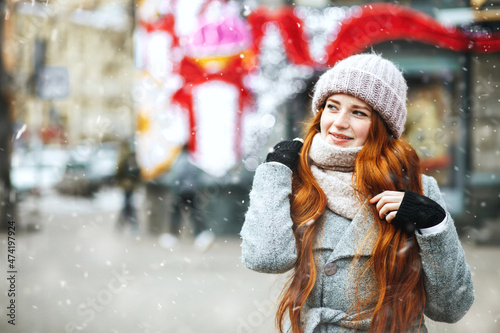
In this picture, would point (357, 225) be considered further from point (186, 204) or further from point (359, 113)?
point (186, 204)

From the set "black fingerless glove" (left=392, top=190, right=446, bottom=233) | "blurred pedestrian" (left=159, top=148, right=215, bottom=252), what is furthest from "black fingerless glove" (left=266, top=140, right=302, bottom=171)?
"blurred pedestrian" (left=159, top=148, right=215, bottom=252)

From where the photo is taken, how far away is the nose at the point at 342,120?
2041 mm

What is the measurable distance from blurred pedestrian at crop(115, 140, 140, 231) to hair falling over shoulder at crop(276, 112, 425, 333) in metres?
8.45

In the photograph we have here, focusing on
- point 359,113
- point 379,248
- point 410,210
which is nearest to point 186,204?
point 359,113

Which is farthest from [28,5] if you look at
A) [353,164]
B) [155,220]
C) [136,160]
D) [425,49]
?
[353,164]

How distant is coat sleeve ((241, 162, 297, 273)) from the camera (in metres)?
1.94

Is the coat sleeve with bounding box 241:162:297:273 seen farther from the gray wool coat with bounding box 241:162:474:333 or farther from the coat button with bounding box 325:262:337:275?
the coat button with bounding box 325:262:337:275

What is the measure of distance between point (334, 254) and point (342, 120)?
53cm

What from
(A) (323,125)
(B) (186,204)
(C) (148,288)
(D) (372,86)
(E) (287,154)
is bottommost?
(B) (186,204)

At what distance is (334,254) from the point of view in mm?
2008

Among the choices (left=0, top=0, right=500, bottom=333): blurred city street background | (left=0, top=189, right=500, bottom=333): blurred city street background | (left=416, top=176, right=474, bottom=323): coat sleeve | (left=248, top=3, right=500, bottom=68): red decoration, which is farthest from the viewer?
(left=0, top=0, right=500, bottom=333): blurred city street background

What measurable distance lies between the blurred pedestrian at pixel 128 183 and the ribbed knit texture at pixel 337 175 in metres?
8.44

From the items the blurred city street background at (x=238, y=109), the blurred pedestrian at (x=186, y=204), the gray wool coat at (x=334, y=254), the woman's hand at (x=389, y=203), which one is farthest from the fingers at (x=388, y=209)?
the blurred pedestrian at (x=186, y=204)

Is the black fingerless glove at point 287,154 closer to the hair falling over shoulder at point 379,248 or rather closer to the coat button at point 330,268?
the hair falling over shoulder at point 379,248
